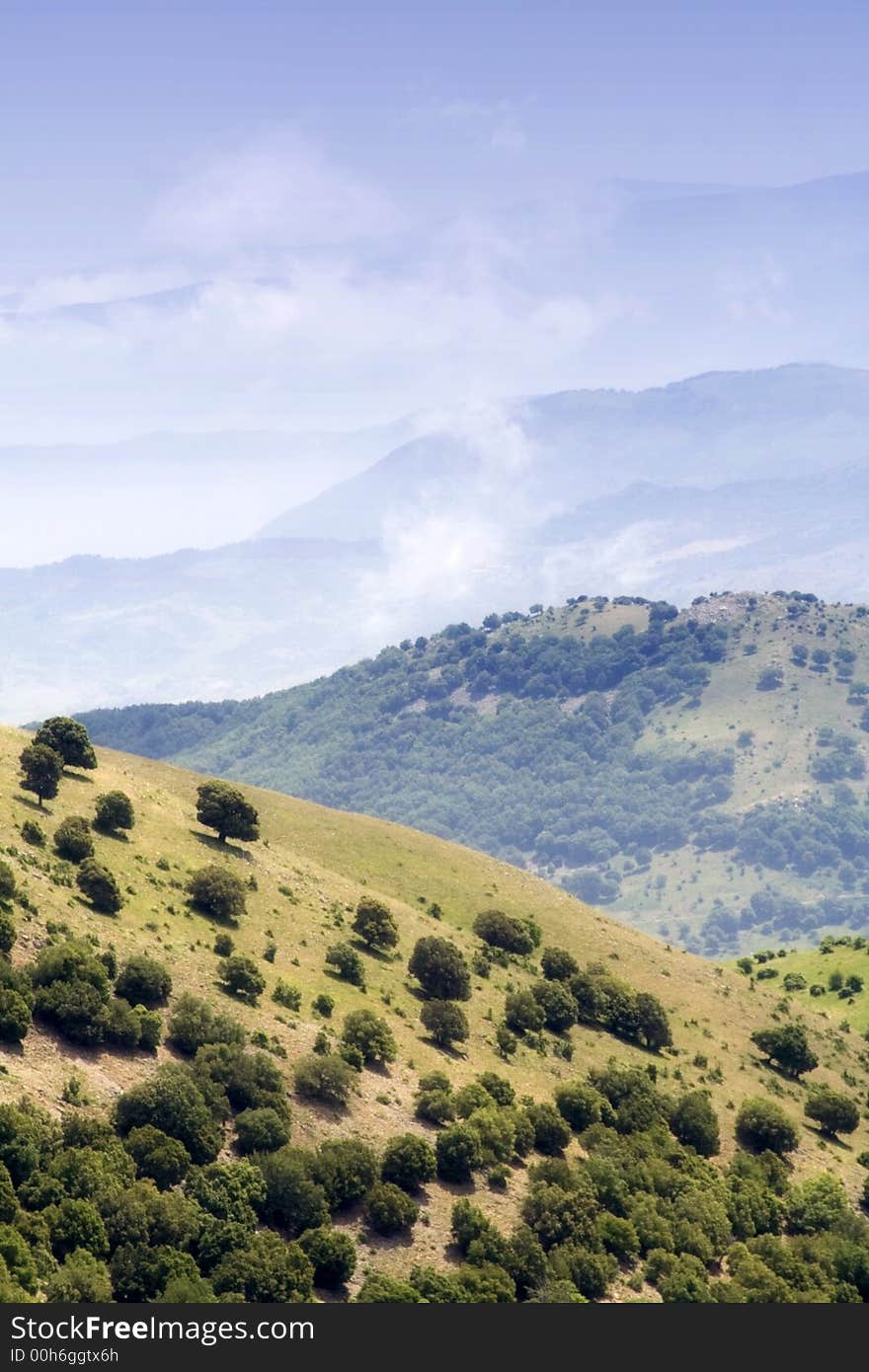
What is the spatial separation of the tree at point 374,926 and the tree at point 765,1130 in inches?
1225

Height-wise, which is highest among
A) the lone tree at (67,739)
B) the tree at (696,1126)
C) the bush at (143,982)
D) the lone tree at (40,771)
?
the lone tree at (67,739)

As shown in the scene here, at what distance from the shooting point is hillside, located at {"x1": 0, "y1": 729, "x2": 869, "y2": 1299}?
266ft

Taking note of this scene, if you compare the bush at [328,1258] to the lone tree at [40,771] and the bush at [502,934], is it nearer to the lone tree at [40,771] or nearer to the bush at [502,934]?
the lone tree at [40,771]

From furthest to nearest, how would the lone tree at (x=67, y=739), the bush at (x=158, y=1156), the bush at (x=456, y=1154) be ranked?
1. the lone tree at (x=67, y=739)
2. the bush at (x=456, y=1154)
3. the bush at (x=158, y=1156)

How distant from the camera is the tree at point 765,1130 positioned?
357 ft

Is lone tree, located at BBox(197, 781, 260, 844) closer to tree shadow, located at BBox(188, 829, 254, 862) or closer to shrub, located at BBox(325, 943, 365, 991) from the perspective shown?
tree shadow, located at BBox(188, 829, 254, 862)

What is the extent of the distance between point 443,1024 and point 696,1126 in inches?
797

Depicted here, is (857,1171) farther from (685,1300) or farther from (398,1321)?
(398,1321)

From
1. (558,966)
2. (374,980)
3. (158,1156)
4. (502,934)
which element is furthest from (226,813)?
(158,1156)

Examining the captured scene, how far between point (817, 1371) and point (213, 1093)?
1447 inches

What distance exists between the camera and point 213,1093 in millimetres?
80188

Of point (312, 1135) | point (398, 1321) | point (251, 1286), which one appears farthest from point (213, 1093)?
point (398, 1321)

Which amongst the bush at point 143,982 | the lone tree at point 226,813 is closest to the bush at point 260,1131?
the bush at point 143,982

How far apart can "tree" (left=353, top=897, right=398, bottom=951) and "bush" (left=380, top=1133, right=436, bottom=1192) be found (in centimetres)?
3222
